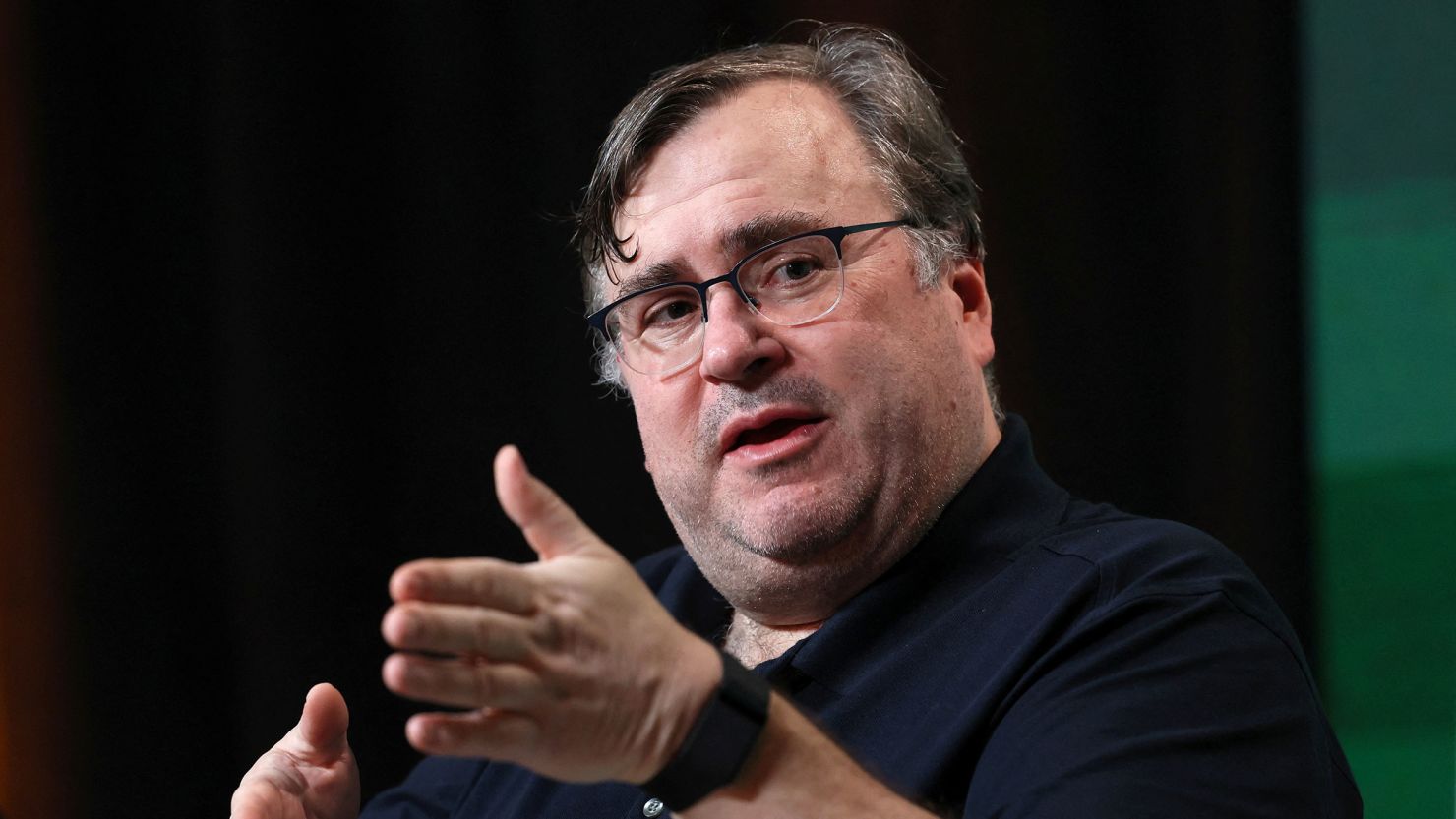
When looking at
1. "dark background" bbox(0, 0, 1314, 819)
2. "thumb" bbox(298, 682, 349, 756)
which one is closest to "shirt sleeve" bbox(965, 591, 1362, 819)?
"thumb" bbox(298, 682, 349, 756)

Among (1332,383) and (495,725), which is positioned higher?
(495,725)

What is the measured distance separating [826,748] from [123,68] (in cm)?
181

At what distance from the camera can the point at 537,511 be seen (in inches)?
33.7

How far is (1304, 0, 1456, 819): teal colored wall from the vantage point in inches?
76.7

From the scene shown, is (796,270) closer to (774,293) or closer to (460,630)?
(774,293)

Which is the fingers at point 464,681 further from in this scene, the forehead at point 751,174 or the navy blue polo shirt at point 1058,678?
the forehead at point 751,174

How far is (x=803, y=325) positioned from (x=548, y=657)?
68 centimetres

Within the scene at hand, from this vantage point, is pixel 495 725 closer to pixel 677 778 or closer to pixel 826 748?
pixel 677 778

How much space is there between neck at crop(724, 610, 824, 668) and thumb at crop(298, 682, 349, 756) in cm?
46

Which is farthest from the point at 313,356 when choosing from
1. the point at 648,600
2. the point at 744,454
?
the point at 648,600

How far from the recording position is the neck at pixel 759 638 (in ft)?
5.08

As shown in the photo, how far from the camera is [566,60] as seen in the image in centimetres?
218

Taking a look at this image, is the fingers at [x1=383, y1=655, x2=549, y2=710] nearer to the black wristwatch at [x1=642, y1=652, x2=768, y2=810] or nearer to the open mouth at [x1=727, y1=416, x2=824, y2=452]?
the black wristwatch at [x1=642, y1=652, x2=768, y2=810]

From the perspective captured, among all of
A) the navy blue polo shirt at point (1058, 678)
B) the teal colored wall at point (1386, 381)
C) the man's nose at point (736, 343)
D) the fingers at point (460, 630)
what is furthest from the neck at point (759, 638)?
the teal colored wall at point (1386, 381)
